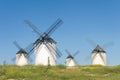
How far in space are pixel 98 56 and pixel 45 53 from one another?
30518 mm

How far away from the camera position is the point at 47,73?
45594 millimetres

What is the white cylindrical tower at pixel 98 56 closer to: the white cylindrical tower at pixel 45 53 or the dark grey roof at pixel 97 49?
the dark grey roof at pixel 97 49

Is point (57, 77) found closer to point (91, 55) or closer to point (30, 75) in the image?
point (30, 75)

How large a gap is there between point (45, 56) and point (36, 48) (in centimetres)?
315

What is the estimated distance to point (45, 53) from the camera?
247 ft

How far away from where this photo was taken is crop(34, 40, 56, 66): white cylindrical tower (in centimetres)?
7512

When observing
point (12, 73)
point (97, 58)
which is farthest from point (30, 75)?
point (97, 58)

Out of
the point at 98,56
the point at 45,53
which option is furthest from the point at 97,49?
the point at 45,53

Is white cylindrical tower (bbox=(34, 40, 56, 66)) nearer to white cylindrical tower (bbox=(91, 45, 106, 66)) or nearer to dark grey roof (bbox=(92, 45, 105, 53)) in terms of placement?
white cylindrical tower (bbox=(91, 45, 106, 66))

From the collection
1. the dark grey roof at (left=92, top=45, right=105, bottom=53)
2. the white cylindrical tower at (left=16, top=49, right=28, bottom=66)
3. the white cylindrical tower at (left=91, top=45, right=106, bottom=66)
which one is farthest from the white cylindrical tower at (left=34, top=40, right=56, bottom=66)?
the dark grey roof at (left=92, top=45, right=105, bottom=53)

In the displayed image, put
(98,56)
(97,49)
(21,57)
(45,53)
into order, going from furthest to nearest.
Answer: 1. (97,49)
2. (98,56)
3. (21,57)
4. (45,53)

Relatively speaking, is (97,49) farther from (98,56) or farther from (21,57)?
(21,57)

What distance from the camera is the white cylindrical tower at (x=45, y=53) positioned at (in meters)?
75.1

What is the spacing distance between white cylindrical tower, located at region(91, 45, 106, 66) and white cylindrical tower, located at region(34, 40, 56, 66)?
26.8 m
